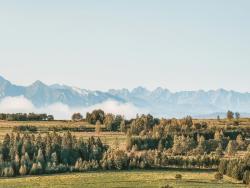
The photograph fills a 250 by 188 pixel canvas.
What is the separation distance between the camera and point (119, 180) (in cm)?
16538

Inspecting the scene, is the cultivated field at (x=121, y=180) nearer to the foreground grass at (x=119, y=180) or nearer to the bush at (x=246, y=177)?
the foreground grass at (x=119, y=180)

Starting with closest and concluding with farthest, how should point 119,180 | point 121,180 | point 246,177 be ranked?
point 119,180 < point 121,180 < point 246,177

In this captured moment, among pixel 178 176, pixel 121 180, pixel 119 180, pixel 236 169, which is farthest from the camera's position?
pixel 236 169

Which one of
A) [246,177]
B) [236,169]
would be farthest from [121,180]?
[236,169]

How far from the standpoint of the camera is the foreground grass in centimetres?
15650

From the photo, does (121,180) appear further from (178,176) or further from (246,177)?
(246,177)

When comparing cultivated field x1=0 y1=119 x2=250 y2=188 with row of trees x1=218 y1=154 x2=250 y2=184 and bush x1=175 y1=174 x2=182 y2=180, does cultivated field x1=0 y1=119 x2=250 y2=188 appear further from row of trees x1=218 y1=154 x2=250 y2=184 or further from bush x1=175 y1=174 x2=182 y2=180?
row of trees x1=218 y1=154 x2=250 y2=184

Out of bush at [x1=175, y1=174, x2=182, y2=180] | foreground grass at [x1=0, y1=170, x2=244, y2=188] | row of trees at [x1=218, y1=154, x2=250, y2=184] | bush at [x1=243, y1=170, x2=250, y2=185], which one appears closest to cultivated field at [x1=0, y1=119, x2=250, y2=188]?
foreground grass at [x1=0, y1=170, x2=244, y2=188]

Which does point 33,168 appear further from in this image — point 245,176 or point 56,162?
point 245,176

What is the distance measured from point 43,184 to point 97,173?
27825 millimetres

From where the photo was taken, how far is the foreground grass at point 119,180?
156500 millimetres

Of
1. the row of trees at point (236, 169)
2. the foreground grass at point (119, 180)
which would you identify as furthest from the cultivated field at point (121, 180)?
the row of trees at point (236, 169)

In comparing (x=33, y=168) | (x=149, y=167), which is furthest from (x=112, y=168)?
(x=33, y=168)

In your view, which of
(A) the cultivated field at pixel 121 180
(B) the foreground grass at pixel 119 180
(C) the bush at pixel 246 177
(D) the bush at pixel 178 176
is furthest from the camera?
(D) the bush at pixel 178 176
